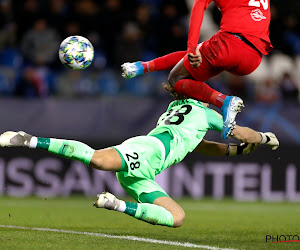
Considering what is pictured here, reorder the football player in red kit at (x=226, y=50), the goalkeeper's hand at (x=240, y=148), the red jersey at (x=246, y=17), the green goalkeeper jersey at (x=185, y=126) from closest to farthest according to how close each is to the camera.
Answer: the green goalkeeper jersey at (x=185, y=126), the football player in red kit at (x=226, y=50), the red jersey at (x=246, y=17), the goalkeeper's hand at (x=240, y=148)

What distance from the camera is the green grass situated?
6301mm

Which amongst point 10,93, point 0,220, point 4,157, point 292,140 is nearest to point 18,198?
point 4,157

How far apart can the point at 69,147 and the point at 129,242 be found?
3.21 feet

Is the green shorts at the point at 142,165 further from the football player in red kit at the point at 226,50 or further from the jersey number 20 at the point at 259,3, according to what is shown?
the jersey number 20 at the point at 259,3

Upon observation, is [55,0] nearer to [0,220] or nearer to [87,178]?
[87,178]

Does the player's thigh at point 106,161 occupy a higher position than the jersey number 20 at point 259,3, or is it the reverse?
the jersey number 20 at point 259,3

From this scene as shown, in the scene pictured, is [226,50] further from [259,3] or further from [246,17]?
[259,3]

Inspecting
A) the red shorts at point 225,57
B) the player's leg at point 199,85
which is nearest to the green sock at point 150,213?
the player's leg at point 199,85

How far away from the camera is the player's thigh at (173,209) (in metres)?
6.41

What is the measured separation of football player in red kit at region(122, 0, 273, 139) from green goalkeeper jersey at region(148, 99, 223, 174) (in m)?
0.21

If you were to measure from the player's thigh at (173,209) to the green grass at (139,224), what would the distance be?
26 centimetres

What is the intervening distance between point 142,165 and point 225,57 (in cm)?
155

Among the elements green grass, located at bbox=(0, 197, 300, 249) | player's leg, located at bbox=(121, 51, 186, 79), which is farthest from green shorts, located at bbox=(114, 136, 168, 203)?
player's leg, located at bbox=(121, 51, 186, 79)

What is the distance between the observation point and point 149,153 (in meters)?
6.59
